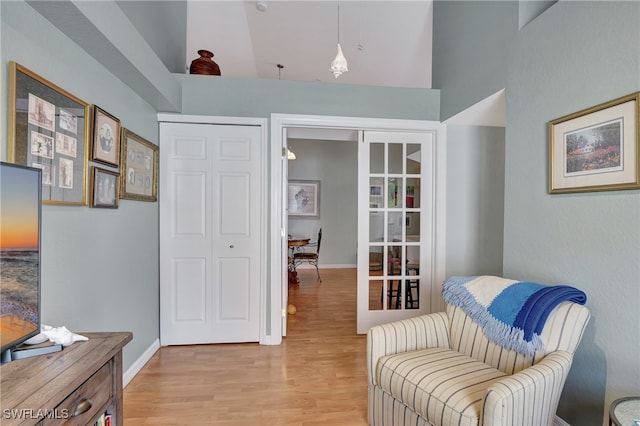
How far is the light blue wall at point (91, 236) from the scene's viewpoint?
4.33 feet

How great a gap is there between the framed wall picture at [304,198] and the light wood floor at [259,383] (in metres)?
3.63

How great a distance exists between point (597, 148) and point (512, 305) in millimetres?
894

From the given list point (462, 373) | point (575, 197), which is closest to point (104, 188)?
point (462, 373)

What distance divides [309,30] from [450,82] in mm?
2115

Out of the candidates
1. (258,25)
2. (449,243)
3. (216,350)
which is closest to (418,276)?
(449,243)

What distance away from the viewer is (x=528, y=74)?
6.06 feet

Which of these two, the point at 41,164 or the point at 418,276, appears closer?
the point at 41,164

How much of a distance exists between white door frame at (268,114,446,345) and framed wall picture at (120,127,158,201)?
1.02 meters

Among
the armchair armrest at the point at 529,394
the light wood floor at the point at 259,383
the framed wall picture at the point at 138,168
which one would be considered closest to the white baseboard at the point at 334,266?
the light wood floor at the point at 259,383

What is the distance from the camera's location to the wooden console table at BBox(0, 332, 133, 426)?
756mm

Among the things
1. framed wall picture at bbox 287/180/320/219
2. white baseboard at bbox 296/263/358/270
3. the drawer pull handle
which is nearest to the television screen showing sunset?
the drawer pull handle

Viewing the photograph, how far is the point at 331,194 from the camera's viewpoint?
6.68 meters

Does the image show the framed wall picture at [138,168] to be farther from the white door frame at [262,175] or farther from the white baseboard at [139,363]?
the white baseboard at [139,363]

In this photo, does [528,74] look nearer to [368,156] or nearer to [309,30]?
[368,156]
